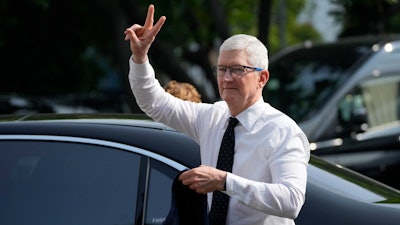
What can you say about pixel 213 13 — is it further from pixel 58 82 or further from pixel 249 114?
pixel 249 114

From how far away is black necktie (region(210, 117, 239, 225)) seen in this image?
12.7 feet

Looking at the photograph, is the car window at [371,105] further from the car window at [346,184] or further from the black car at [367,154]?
the car window at [346,184]

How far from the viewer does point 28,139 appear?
4.47 meters

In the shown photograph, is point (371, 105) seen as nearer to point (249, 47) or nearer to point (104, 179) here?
point (104, 179)

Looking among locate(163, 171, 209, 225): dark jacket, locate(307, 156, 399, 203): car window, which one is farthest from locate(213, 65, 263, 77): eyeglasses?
locate(307, 156, 399, 203): car window

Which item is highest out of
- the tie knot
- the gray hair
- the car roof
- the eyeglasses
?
the gray hair

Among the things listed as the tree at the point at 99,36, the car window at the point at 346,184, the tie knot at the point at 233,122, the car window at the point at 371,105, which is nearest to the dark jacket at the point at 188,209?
the tie knot at the point at 233,122

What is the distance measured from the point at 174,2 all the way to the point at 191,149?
24.1 feet

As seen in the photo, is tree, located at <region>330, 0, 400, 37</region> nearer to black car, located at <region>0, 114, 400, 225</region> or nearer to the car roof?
the car roof

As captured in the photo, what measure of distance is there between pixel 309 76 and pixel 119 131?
572 centimetres

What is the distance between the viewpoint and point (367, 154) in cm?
898

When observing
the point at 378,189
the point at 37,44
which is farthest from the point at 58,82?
the point at 378,189

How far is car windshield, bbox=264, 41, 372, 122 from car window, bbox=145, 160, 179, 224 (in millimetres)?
5071

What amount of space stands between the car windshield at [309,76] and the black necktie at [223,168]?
212 inches
